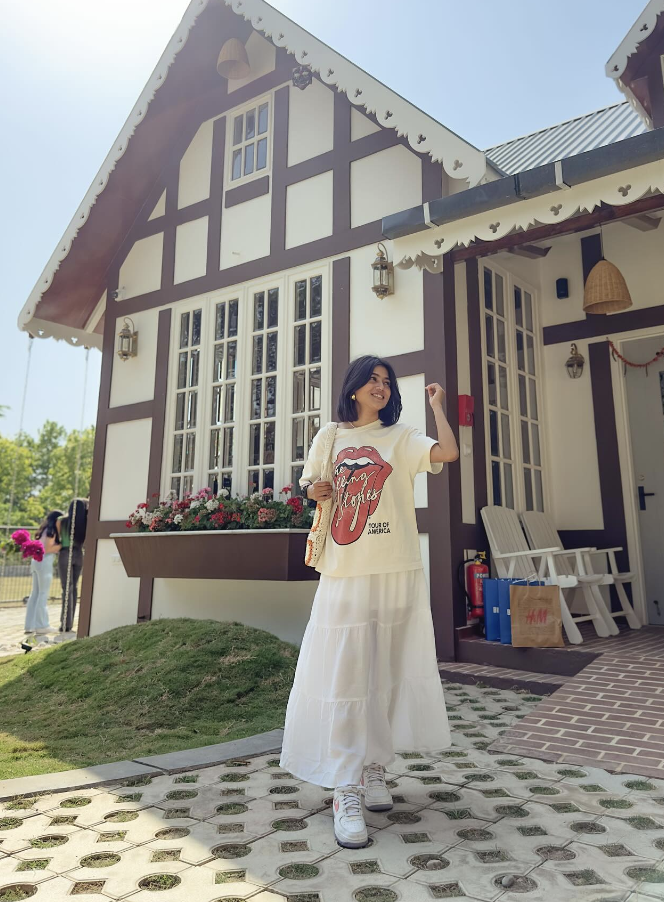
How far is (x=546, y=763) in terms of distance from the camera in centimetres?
295

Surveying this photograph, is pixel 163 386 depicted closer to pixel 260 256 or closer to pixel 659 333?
pixel 260 256

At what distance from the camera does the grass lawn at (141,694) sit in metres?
3.48

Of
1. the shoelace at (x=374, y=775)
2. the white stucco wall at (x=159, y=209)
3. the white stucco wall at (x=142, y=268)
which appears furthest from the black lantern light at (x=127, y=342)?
the shoelace at (x=374, y=775)

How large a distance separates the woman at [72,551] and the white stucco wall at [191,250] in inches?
133

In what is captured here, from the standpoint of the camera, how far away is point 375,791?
238cm

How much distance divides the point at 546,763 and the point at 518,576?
2.77 m

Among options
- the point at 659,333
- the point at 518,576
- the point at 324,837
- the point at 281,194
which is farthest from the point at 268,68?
the point at 324,837

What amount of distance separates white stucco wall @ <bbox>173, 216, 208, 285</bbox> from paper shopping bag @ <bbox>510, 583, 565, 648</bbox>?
521 centimetres

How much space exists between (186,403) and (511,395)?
3.65 metres

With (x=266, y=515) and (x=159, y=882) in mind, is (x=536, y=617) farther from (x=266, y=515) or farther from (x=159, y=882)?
(x=159, y=882)

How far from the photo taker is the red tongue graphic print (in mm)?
2451

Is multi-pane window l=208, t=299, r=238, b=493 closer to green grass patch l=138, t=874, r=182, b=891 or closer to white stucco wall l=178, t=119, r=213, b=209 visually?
white stucco wall l=178, t=119, r=213, b=209

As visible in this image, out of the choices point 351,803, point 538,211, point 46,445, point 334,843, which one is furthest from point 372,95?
point 46,445

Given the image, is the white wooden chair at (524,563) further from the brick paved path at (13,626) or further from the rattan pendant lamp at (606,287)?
the brick paved path at (13,626)
